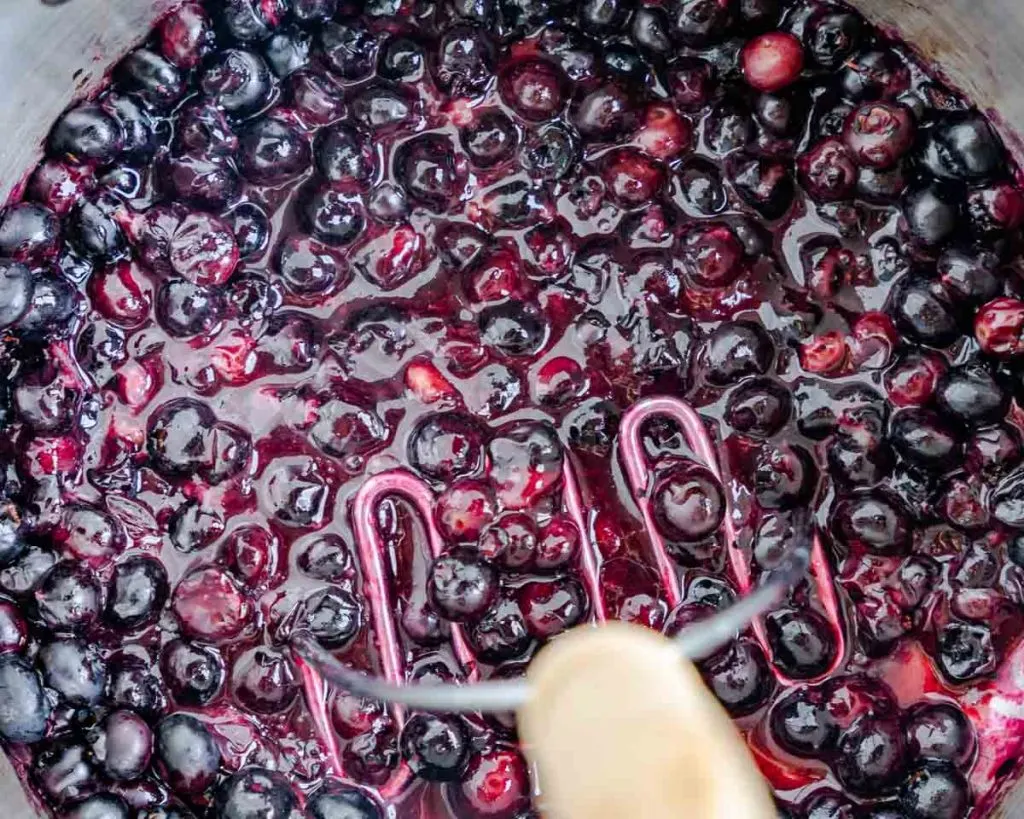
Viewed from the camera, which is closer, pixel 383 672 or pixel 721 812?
pixel 721 812

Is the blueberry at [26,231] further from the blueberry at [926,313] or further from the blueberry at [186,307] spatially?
the blueberry at [926,313]

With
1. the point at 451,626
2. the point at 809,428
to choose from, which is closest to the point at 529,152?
the point at 809,428

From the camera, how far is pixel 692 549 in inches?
64.4

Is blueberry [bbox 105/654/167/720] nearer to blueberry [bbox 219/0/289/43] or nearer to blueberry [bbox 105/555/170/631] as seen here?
blueberry [bbox 105/555/170/631]

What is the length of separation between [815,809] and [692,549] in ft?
1.32

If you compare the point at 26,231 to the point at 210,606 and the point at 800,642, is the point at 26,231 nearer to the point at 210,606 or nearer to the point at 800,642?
the point at 210,606

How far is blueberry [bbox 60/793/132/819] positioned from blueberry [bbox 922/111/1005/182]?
148 cm

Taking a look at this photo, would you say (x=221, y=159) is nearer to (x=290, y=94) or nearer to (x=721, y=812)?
(x=290, y=94)

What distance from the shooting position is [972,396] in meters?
1.54

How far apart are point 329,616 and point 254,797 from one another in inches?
10.5

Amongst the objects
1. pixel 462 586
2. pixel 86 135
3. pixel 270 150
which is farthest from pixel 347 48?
pixel 462 586

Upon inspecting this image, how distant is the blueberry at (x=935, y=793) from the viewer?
4.96 ft

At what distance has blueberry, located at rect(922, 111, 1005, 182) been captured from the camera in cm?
158

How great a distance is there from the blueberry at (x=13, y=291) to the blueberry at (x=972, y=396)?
4.30 ft
